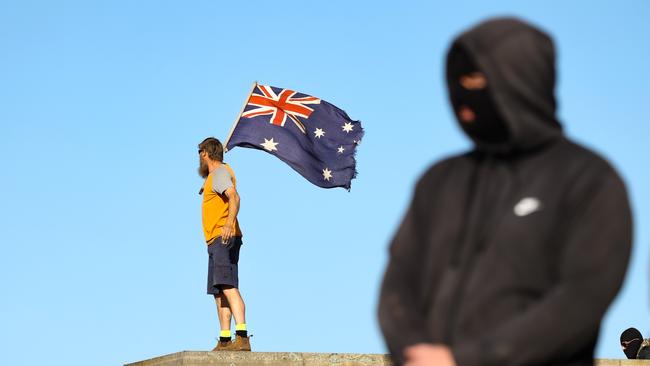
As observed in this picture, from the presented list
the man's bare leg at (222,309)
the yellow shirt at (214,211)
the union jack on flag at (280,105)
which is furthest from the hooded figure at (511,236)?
the union jack on flag at (280,105)

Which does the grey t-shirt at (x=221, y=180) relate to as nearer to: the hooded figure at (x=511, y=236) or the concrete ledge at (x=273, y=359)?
the concrete ledge at (x=273, y=359)

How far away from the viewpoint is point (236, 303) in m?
12.2

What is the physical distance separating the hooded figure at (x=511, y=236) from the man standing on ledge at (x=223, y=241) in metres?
8.87

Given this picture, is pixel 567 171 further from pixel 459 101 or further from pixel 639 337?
pixel 639 337

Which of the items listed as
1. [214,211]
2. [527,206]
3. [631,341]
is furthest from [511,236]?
[631,341]

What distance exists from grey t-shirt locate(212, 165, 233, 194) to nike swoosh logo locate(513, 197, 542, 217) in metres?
9.10

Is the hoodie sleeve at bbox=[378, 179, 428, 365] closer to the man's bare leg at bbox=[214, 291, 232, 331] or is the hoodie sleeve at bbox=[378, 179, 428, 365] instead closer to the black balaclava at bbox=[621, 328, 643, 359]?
the man's bare leg at bbox=[214, 291, 232, 331]

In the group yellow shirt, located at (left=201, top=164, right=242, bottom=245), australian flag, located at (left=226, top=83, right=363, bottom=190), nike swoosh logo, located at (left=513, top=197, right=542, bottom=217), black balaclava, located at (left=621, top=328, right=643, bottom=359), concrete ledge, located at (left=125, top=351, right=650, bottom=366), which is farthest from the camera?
australian flag, located at (left=226, top=83, right=363, bottom=190)

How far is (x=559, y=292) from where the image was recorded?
3109mm

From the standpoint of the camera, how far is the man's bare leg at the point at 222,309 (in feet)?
40.8

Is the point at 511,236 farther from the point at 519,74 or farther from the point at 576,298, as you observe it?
the point at 519,74

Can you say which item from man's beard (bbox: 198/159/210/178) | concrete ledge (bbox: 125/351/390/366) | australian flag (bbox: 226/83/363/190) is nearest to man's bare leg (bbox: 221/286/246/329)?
concrete ledge (bbox: 125/351/390/366)

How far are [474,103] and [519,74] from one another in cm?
16

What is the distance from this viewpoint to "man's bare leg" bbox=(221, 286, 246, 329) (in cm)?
1219
